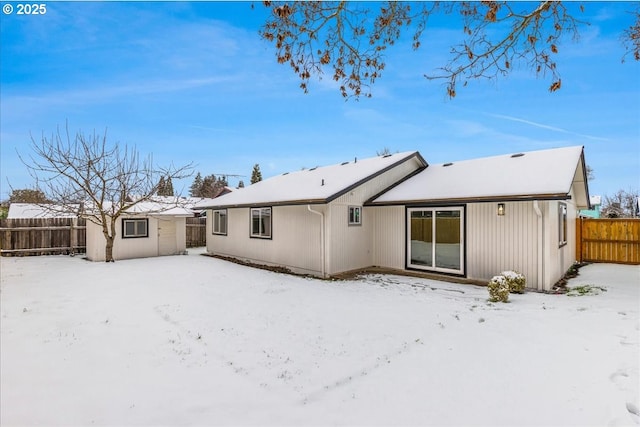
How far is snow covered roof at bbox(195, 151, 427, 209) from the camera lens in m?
9.49

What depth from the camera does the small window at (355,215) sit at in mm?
9950

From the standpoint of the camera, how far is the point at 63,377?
351 centimetres

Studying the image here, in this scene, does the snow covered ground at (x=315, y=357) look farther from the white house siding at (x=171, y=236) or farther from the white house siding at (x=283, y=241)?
the white house siding at (x=171, y=236)

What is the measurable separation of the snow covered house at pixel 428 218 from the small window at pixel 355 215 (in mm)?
32

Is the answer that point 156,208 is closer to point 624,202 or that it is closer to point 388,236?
point 388,236

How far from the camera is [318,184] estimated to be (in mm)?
11156

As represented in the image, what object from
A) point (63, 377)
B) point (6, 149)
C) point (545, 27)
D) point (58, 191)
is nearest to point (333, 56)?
point (545, 27)

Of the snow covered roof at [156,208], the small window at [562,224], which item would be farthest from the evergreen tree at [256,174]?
the small window at [562,224]

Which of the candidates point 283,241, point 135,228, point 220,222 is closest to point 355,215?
point 283,241

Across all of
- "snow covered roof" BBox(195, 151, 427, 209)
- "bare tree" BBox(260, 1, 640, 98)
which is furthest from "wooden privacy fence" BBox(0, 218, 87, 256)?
"bare tree" BBox(260, 1, 640, 98)

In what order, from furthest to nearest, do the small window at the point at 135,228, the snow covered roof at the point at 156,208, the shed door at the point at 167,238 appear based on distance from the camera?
the shed door at the point at 167,238 < the small window at the point at 135,228 < the snow covered roof at the point at 156,208

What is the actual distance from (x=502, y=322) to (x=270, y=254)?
25.7ft

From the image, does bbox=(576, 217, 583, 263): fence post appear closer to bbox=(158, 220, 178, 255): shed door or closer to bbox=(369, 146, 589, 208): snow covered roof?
bbox=(369, 146, 589, 208): snow covered roof

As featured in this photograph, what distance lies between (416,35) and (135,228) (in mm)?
12209
